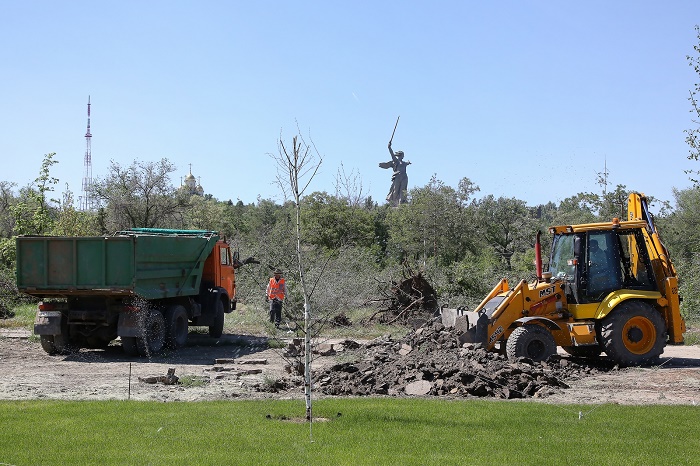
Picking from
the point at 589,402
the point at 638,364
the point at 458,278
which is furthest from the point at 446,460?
the point at 458,278

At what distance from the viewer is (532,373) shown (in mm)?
12461

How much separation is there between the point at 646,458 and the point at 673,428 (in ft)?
5.44

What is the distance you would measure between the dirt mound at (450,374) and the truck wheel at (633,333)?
0.47 m

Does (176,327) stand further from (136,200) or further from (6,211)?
(6,211)

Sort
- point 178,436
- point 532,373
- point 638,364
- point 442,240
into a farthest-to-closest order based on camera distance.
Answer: point 442,240, point 638,364, point 532,373, point 178,436

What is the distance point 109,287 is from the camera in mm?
16062

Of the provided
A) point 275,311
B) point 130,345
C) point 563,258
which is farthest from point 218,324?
point 563,258

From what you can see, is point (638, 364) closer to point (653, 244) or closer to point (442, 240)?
point (653, 244)

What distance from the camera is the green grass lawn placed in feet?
25.1

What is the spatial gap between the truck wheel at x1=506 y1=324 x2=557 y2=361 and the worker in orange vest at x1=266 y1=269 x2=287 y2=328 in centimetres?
825

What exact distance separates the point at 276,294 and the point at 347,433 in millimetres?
13024

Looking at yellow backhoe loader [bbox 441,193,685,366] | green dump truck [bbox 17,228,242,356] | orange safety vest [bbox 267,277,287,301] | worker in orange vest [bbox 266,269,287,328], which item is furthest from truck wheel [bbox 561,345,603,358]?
green dump truck [bbox 17,228,242,356]

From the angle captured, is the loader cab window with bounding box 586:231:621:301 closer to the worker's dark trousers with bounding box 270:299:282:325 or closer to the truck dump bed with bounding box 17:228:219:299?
the truck dump bed with bounding box 17:228:219:299

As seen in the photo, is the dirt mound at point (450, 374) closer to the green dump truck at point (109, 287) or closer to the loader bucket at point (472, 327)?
the loader bucket at point (472, 327)
